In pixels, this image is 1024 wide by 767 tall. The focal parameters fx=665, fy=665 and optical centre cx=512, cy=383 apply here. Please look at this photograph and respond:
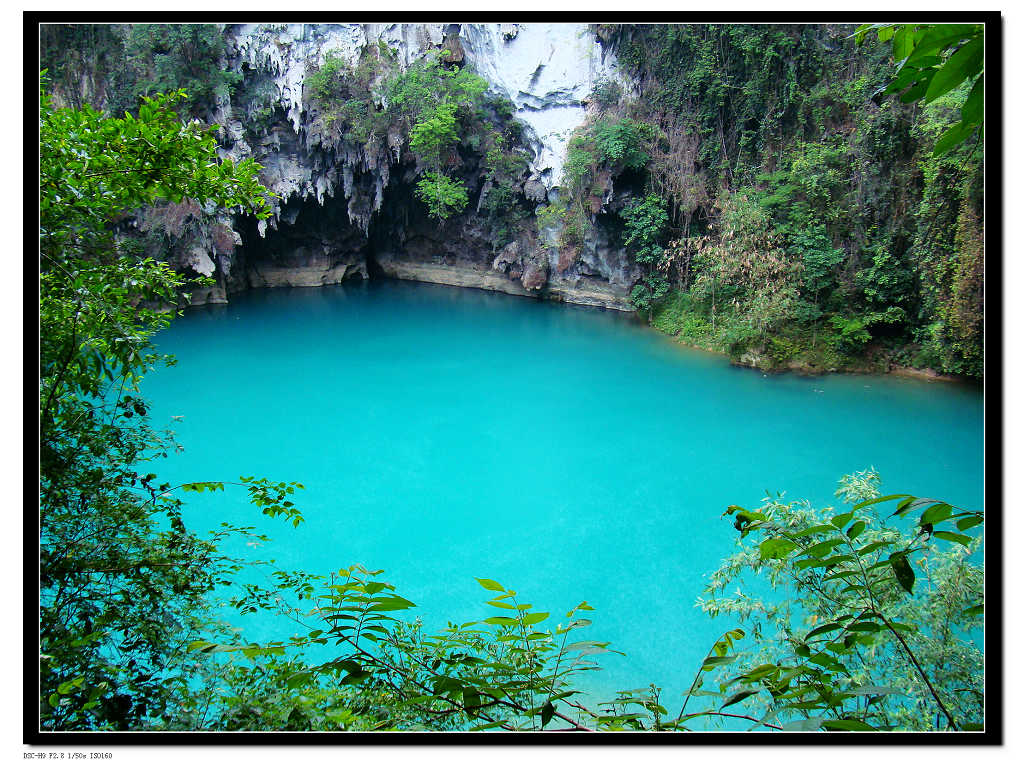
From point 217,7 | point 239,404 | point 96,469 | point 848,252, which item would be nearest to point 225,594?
point 96,469

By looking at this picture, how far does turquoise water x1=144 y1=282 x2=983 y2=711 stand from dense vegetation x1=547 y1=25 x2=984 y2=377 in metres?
0.73

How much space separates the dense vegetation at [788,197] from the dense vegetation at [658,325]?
37 millimetres

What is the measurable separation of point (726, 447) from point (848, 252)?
3.69 meters

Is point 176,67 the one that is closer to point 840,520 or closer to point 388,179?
point 388,179

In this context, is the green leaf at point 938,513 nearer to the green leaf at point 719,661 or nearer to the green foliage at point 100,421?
the green leaf at point 719,661

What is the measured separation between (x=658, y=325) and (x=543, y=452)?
176 inches

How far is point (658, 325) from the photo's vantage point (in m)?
10.2

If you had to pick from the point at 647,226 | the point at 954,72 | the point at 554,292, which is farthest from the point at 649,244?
the point at 954,72

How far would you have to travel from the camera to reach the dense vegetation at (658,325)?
1.29 meters

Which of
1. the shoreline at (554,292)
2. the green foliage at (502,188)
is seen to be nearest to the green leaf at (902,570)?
the shoreline at (554,292)

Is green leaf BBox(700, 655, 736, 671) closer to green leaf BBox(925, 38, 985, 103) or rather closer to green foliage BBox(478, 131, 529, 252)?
green leaf BBox(925, 38, 985, 103)

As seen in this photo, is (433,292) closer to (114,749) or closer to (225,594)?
(225,594)

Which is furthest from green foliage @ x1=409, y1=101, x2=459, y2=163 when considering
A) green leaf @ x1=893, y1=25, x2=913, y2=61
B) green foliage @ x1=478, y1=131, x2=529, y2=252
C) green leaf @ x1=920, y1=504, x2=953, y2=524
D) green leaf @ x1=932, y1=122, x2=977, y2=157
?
green leaf @ x1=920, y1=504, x2=953, y2=524

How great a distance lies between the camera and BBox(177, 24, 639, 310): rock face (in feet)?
34.8
